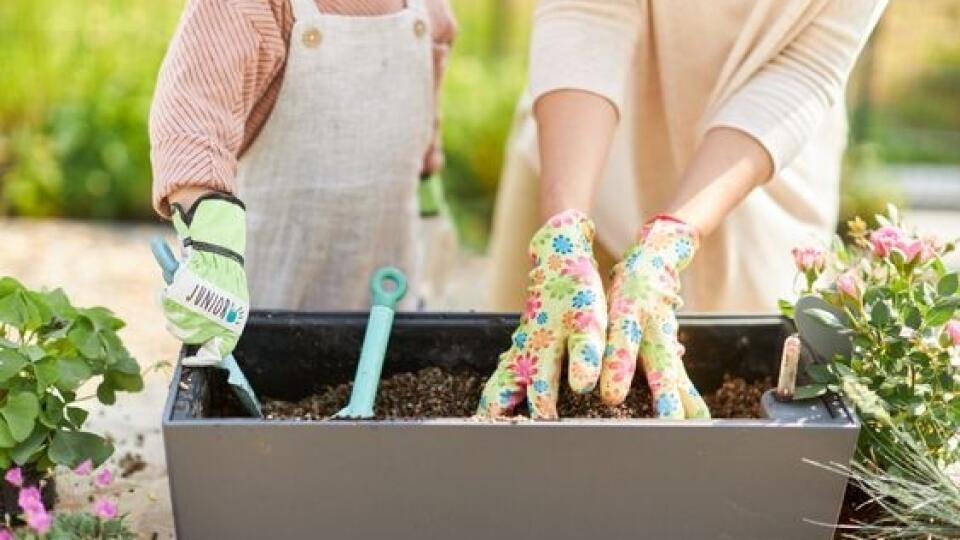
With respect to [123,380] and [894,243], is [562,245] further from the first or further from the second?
[123,380]

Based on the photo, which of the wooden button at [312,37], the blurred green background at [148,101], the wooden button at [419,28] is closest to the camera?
the wooden button at [312,37]

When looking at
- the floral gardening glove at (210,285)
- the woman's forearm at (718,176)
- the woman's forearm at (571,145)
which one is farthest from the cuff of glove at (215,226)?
the woman's forearm at (718,176)

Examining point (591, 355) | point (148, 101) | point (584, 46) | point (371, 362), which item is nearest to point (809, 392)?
point (591, 355)

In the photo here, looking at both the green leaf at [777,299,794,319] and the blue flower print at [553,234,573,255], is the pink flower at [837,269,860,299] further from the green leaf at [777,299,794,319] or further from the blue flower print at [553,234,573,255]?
the blue flower print at [553,234,573,255]

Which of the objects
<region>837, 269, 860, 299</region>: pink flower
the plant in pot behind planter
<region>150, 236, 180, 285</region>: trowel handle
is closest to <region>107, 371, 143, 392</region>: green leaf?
the plant in pot behind planter

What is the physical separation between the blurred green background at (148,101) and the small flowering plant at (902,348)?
6.28 ft

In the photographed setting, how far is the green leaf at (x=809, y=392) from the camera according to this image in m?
1.20

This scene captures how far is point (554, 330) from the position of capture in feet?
4.19

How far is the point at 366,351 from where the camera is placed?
1.34 m

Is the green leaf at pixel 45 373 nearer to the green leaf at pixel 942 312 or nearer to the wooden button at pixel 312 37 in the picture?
the wooden button at pixel 312 37

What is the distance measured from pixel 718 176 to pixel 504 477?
447mm

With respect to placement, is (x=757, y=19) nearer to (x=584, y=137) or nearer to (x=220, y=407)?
(x=584, y=137)

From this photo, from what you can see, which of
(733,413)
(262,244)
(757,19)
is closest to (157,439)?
(262,244)

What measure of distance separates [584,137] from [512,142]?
1.83 ft
